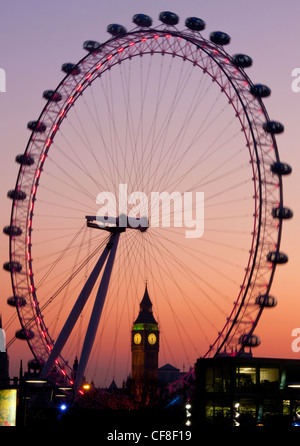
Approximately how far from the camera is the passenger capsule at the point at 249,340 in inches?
2359

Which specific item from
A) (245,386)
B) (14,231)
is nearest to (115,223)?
(14,231)

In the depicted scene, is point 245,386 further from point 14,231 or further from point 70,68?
point 70,68

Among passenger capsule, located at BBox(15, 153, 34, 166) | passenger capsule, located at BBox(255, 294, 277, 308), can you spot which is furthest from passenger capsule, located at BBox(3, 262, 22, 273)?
passenger capsule, located at BBox(255, 294, 277, 308)

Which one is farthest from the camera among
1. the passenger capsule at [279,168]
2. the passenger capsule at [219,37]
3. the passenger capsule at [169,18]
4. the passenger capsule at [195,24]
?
the passenger capsule at [219,37]

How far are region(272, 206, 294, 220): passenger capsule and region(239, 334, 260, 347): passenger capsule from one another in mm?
8178

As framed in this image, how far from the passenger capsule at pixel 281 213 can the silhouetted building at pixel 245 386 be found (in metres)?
12.3

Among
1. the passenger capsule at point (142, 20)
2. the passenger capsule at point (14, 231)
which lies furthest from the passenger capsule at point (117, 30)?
the passenger capsule at point (14, 231)

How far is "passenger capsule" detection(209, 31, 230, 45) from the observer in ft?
208

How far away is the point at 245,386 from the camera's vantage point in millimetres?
67312

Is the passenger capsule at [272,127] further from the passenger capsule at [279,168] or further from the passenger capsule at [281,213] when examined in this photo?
the passenger capsule at [281,213]
